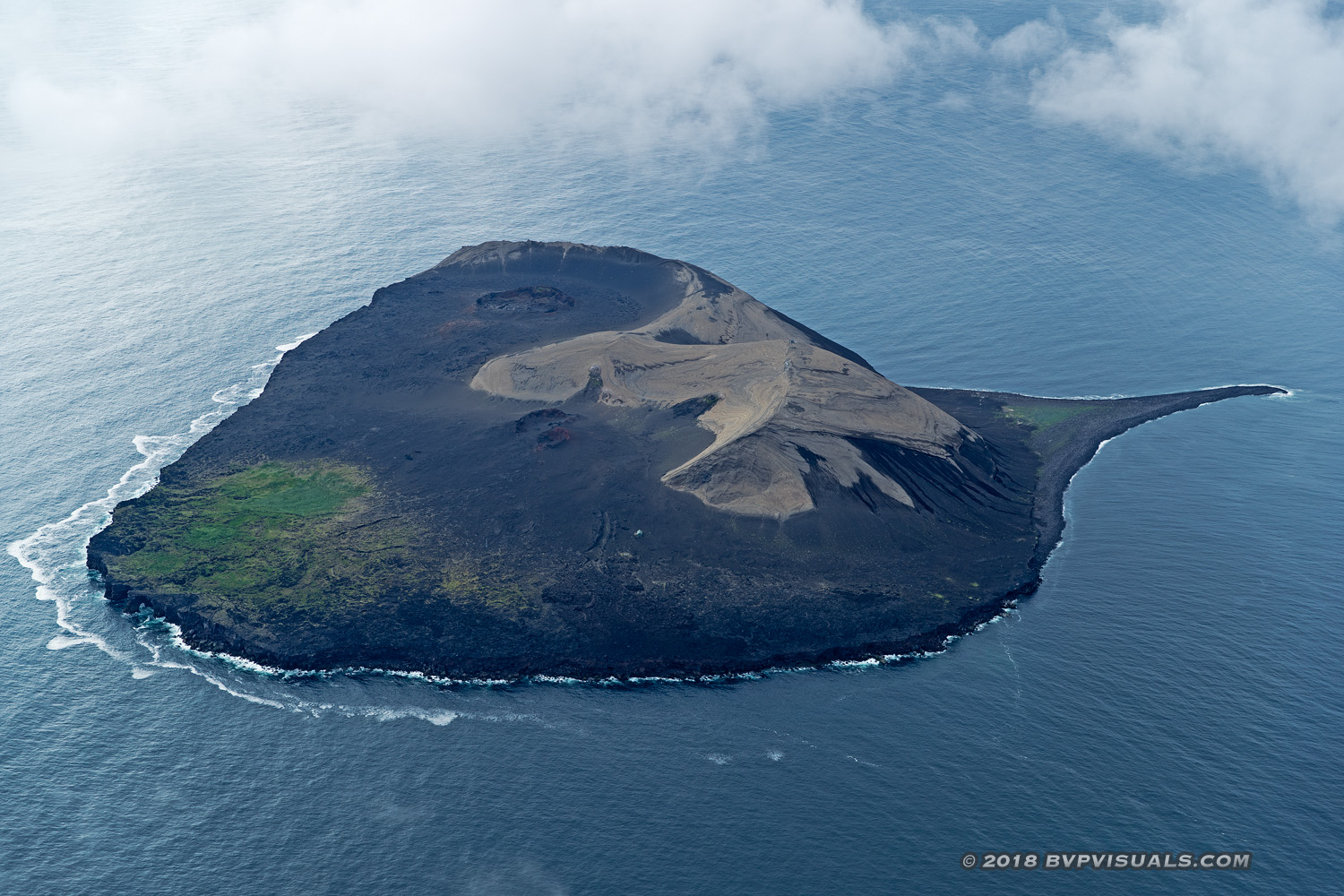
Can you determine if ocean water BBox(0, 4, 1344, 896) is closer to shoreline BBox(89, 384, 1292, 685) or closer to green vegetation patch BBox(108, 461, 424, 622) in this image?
shoreline BBox(89, 384, 1292, 685)

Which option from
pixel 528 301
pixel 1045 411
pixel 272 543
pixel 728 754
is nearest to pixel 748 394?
pixel 528 301

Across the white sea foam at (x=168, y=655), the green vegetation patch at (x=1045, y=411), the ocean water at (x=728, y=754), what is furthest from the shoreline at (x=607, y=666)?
the green vegetation patch at (x=1045, y=411)

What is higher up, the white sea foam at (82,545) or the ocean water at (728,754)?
the white sea foam at (82,545)

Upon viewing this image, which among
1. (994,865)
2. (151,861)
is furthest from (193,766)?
(994,865)

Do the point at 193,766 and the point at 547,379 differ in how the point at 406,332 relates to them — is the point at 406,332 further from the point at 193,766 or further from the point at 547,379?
the point at 193,766

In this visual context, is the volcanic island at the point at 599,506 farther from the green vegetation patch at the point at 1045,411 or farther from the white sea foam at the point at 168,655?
the white sea foam at the point at 168,655
